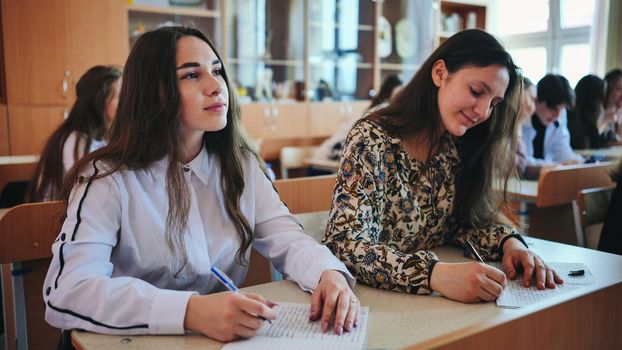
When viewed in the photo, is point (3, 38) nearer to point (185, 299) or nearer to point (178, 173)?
point (178, 173)

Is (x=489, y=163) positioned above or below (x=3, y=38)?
below

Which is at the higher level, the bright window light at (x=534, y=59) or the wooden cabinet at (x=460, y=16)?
the wooden cabinet at (x=460, y=16)

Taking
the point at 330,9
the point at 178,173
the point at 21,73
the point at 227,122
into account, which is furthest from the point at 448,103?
the point at 330,9

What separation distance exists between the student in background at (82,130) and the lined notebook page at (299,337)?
68.7 inches

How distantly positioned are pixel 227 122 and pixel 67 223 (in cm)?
45

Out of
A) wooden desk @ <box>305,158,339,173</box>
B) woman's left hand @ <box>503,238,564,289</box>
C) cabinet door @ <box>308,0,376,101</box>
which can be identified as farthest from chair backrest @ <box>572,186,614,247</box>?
cabinet door @ <box>308,0,376,101</box>

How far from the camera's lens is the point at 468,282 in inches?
43.6

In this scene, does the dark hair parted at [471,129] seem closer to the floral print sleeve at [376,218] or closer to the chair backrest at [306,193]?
the floral print sleeve at [376,218]

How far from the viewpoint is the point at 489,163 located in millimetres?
1543

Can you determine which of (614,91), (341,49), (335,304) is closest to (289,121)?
(341,49)

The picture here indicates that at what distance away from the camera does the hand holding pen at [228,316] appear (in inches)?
36.2

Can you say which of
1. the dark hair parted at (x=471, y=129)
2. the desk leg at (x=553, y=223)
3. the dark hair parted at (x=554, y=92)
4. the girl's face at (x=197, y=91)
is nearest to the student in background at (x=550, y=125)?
the dark hair parted at (x=554, y=92)

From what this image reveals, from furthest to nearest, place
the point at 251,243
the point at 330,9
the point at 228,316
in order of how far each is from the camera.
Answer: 1. the point at 330,9
2. the point at 251,243
3. the point at 228,316

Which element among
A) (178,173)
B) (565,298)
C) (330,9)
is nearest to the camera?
(565,298)
